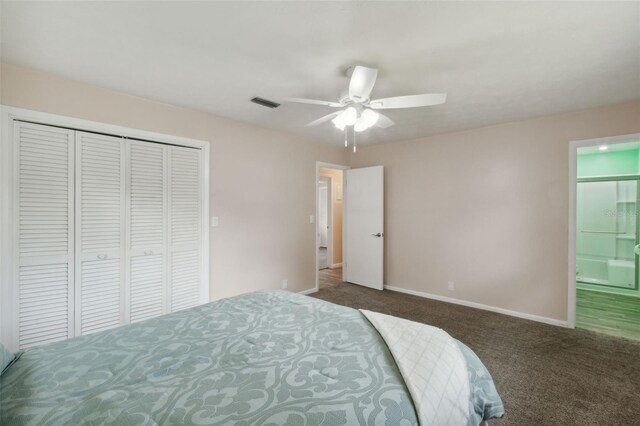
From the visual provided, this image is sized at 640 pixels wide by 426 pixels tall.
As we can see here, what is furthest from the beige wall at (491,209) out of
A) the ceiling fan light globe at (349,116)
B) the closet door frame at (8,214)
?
the closet door frame at (8,214)

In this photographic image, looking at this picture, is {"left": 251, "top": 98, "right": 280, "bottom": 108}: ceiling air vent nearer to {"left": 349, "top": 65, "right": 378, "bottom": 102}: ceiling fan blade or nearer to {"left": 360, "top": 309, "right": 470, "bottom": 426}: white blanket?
{"left": 349, "top": 65, "right": 378, "bottom": 102}: ceiling fan blade

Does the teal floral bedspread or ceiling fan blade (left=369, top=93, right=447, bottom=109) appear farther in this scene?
ceiling fan blade (left=369, top=93, right=447, bottom=109)

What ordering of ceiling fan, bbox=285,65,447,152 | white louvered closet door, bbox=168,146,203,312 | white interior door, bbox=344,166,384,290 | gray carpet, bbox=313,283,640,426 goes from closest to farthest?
1. gray carpet, bbox=313,283,640,426
2. ceiling fan, bbox=285,65,447,152
3. white louvered closet door, bbox=168,146,203,312
4. white interior door, bbox=344,166,384,290

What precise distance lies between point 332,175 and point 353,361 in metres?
5.32

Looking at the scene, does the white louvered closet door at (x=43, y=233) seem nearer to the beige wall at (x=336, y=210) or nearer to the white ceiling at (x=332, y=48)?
the white ceiling at (x=332, y=48)

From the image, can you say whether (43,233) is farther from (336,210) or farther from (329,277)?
(336,210)

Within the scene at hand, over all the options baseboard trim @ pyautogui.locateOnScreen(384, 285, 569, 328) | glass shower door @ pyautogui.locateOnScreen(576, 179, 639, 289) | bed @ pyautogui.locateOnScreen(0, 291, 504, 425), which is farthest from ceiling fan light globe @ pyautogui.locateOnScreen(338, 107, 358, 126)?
glass shower door @ pyautogui.locateOnScreen(576, 179, 639, 289)

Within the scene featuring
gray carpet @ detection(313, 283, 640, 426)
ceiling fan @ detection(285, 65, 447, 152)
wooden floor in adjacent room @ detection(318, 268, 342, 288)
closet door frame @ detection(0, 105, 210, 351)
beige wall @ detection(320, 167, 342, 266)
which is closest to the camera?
gray carpet @ detection(313, 283, 640, 426)

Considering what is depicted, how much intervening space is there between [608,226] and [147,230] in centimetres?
677

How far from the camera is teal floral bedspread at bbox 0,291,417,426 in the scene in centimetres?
93

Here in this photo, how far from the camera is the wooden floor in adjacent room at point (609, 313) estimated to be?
9.91ft

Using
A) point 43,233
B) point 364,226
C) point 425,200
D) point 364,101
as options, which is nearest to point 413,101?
point 364,101

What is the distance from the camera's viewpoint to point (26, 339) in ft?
7.15

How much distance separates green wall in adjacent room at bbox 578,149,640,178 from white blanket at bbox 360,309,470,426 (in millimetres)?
5243
